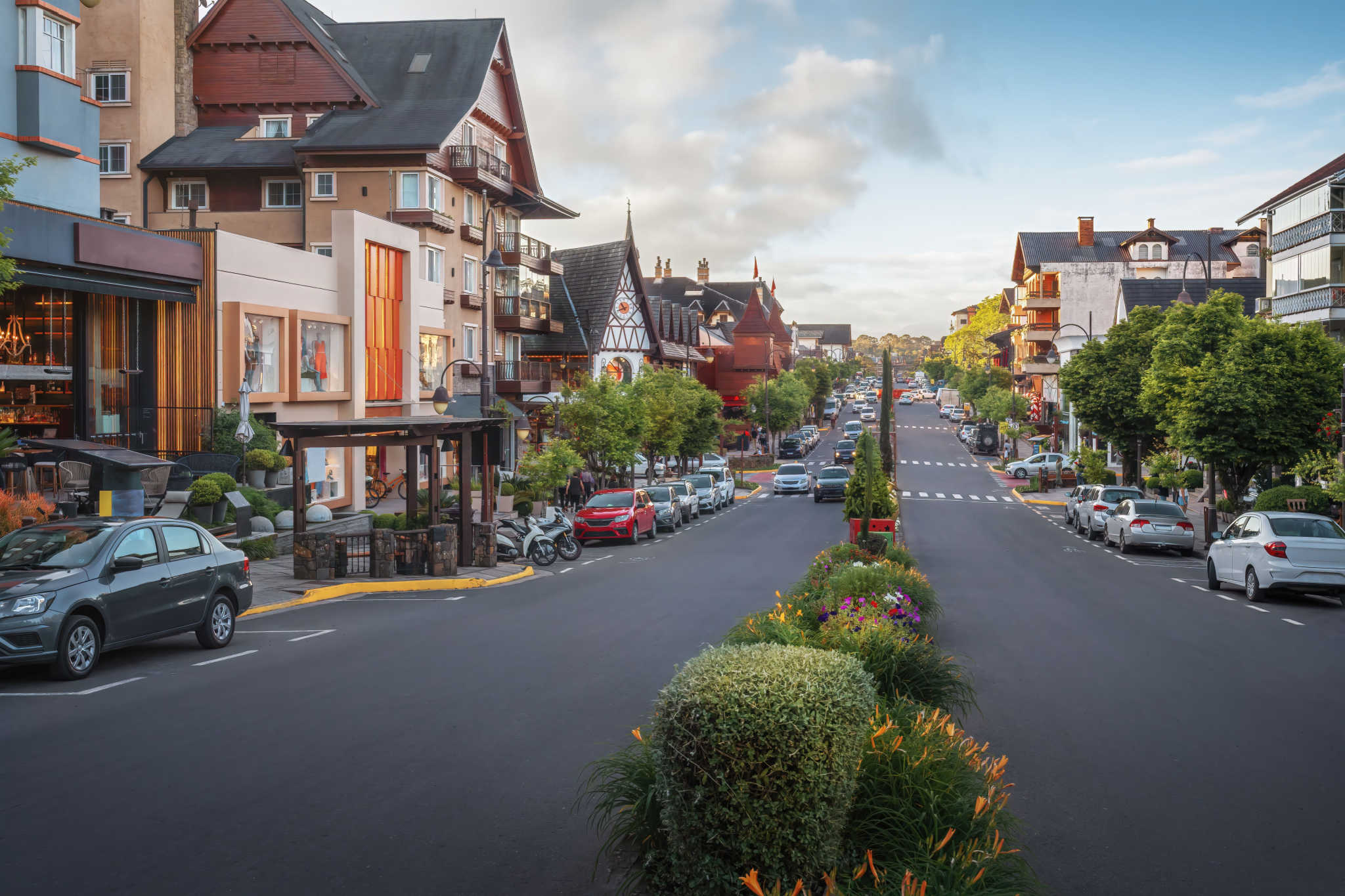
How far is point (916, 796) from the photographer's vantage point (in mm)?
5816

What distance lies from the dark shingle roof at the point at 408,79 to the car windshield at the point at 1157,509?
92.4 ft

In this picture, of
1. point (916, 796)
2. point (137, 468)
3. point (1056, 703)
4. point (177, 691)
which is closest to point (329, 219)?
point (137, 468)

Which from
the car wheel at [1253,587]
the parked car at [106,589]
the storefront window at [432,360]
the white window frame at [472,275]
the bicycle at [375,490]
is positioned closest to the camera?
the parked car at [106,589]

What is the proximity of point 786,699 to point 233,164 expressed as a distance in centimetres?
4166

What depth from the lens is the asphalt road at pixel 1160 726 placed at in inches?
254

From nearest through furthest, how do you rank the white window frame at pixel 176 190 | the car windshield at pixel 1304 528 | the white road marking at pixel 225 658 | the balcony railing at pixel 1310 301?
the white road marking at pixel 225 658 → the car windshield at pixel 1304 528 → the balcony railing at pixel 1310 301 → the white window frame at pixel 176 190

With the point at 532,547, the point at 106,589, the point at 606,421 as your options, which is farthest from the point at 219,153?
the point at 106,589

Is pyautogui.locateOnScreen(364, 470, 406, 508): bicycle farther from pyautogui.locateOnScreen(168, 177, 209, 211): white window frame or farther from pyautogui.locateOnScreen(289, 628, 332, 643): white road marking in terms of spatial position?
pyautogui.locateOnScreen(289, 628, 332, 643): white road marking

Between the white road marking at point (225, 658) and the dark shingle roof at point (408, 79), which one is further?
the dark shingle roof at point (408, 79)

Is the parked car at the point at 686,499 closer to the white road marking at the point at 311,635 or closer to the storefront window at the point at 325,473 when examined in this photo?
the storefront window at the point at 325,473

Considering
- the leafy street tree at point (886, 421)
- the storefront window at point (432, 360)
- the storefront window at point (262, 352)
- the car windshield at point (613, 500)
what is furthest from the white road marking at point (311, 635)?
the storefront window at point (432, 360)

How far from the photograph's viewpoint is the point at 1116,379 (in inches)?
1539

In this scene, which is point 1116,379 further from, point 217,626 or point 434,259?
point 217,626

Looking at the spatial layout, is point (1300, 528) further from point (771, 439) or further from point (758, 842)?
point (771, 439)
